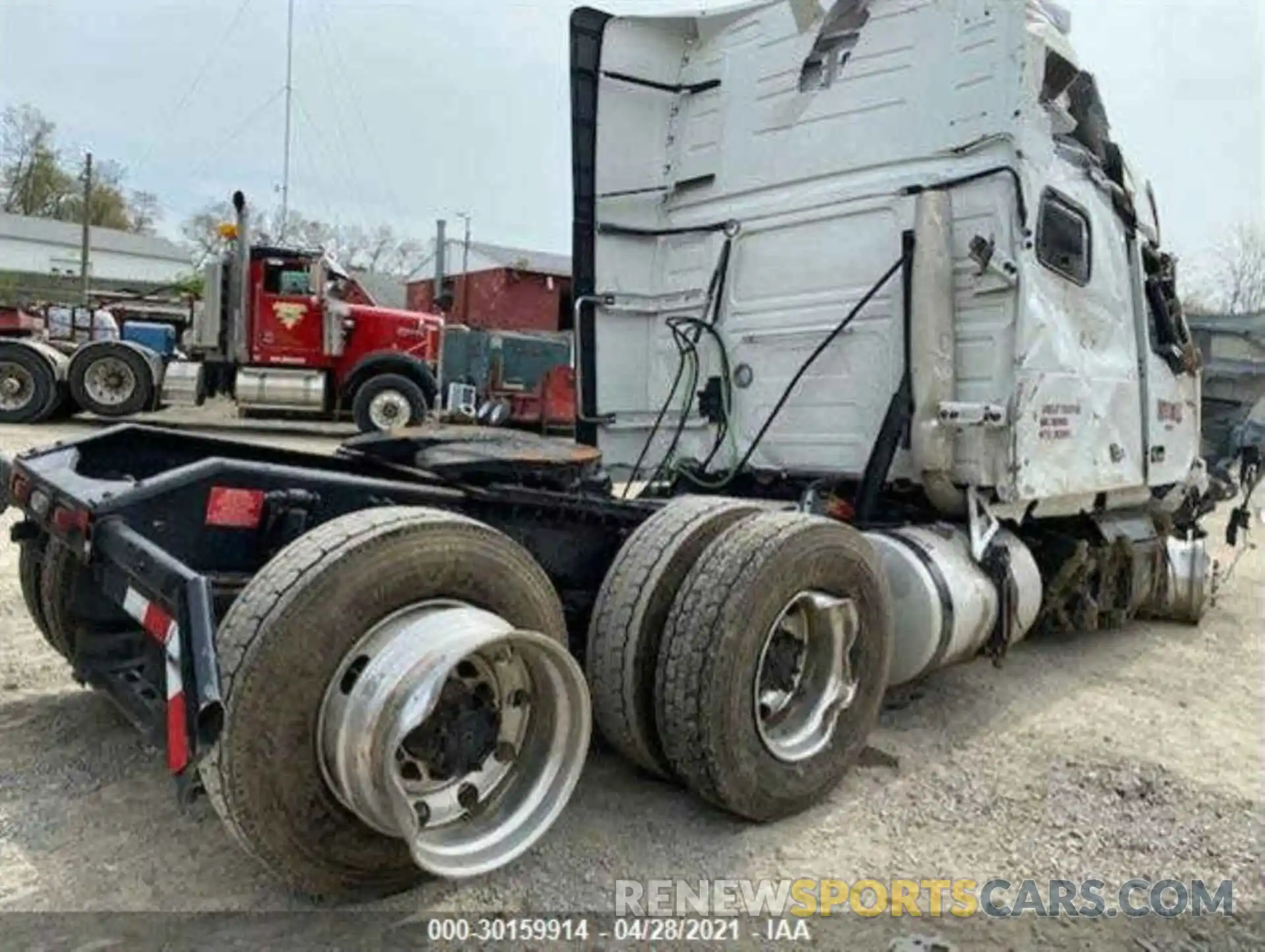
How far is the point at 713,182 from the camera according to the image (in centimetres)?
512

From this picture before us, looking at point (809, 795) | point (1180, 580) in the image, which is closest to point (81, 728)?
point (809, 795)

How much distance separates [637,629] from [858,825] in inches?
38.0

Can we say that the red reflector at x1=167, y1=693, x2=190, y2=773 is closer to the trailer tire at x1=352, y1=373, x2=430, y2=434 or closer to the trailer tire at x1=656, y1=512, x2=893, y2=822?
the trailer tire at x1=656, y1=512, x2=893, y2=822

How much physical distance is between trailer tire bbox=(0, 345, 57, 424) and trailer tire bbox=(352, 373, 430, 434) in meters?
4.29

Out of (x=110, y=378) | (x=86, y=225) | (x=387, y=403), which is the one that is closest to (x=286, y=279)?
(x=387, y=403)

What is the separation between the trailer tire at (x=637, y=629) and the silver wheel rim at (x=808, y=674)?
36 cm

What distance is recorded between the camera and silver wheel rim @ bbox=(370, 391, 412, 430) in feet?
46.9

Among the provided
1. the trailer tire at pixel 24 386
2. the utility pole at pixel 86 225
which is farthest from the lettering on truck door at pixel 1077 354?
the utility pole at pixel 86 225

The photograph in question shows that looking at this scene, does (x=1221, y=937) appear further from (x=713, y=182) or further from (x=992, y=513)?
(x=713, y=182)

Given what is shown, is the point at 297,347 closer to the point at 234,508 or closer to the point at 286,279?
the point at 286,279

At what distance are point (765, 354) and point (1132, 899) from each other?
2990 millimetres

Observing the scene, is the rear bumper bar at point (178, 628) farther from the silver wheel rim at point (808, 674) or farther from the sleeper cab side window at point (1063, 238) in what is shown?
the sleeper cab side window at point (1063, 238)

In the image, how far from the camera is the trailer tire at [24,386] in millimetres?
13578

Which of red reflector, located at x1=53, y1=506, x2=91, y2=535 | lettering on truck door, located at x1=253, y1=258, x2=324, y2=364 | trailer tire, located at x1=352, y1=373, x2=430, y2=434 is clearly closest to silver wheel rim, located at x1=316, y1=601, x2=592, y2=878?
red reflector, located at x1=53, y1=506, x2=91, y2=535
